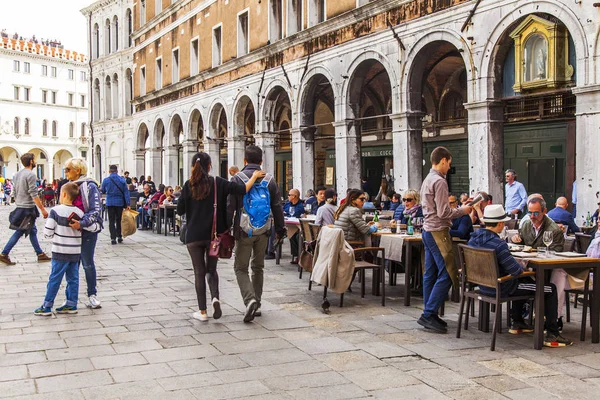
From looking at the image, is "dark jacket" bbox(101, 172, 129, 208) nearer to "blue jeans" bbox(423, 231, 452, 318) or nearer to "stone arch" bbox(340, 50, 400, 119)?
"stone arch" bbox(340, 50, 400, 119)

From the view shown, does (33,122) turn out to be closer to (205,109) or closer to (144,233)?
(205,109)

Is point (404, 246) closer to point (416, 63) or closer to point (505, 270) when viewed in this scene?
point (505, 270)

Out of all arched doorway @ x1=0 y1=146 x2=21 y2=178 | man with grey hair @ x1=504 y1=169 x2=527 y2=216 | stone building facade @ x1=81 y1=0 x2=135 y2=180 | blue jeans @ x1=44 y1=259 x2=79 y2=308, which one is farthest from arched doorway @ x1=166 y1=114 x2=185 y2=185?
arched doorway @ x1=0 y1=146 x2=21 y2=178

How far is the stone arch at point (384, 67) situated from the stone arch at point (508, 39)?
2.67 metres

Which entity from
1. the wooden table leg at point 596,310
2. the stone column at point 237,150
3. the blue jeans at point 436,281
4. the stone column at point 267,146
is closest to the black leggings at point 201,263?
the blue jeans at point 436,281

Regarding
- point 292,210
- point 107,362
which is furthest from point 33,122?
point 107,362

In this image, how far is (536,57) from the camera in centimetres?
1209

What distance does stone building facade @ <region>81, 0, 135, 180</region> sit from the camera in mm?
36719

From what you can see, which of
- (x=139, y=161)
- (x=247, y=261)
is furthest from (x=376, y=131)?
(x=139, y=161)

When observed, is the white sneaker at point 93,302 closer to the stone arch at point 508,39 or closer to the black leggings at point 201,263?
the black leggings at point 201,263

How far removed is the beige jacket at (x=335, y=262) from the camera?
7.33 m

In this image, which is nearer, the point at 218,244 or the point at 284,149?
the point at 218,244

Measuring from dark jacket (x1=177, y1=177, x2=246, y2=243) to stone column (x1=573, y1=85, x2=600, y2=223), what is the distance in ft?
21.8

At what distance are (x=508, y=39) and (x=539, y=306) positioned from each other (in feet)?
26.4
